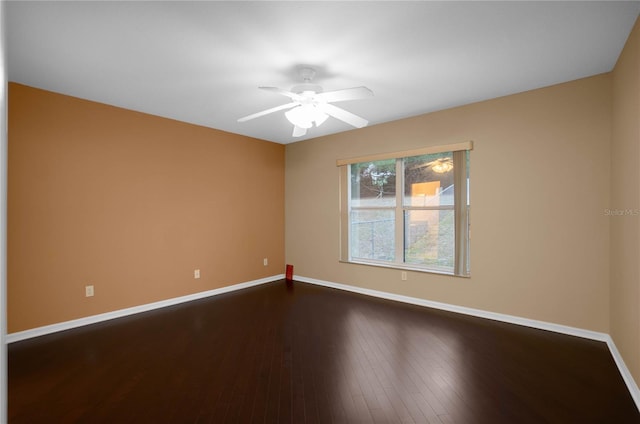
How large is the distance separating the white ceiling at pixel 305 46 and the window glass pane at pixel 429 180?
3.00 ft

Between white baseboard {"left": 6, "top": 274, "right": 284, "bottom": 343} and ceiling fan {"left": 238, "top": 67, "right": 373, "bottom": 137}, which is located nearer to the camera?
ceiling fan {"left": 238, "top": 67, "right": 373, "bottom": 137}

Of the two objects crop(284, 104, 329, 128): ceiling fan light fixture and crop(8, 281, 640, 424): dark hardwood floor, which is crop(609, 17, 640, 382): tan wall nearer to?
crop(8, 281, 640, 424): dark hardwood floor

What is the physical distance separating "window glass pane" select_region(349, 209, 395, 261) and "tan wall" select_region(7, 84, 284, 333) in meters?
1.67

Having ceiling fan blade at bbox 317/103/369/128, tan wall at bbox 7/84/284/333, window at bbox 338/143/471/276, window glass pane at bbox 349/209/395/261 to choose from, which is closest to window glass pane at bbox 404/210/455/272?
window at bbox 338/143/471/276

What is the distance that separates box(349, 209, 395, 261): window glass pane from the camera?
4613mm

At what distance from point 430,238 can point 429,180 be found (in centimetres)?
78

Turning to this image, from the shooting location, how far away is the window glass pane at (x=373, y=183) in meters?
4.59

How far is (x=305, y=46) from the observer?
2379 millimetres

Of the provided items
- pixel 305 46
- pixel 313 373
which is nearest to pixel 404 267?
pixel 313 373

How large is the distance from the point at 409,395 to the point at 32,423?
7.73 ft

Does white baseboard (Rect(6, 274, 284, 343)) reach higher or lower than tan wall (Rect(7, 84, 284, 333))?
lower

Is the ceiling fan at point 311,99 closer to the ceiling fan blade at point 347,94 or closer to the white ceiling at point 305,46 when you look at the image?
the ceiling fan blade at point 347,94

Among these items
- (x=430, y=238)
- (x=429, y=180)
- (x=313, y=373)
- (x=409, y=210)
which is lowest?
(x=313, y=373)

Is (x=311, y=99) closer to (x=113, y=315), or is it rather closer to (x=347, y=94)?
(x=347, y=94)
